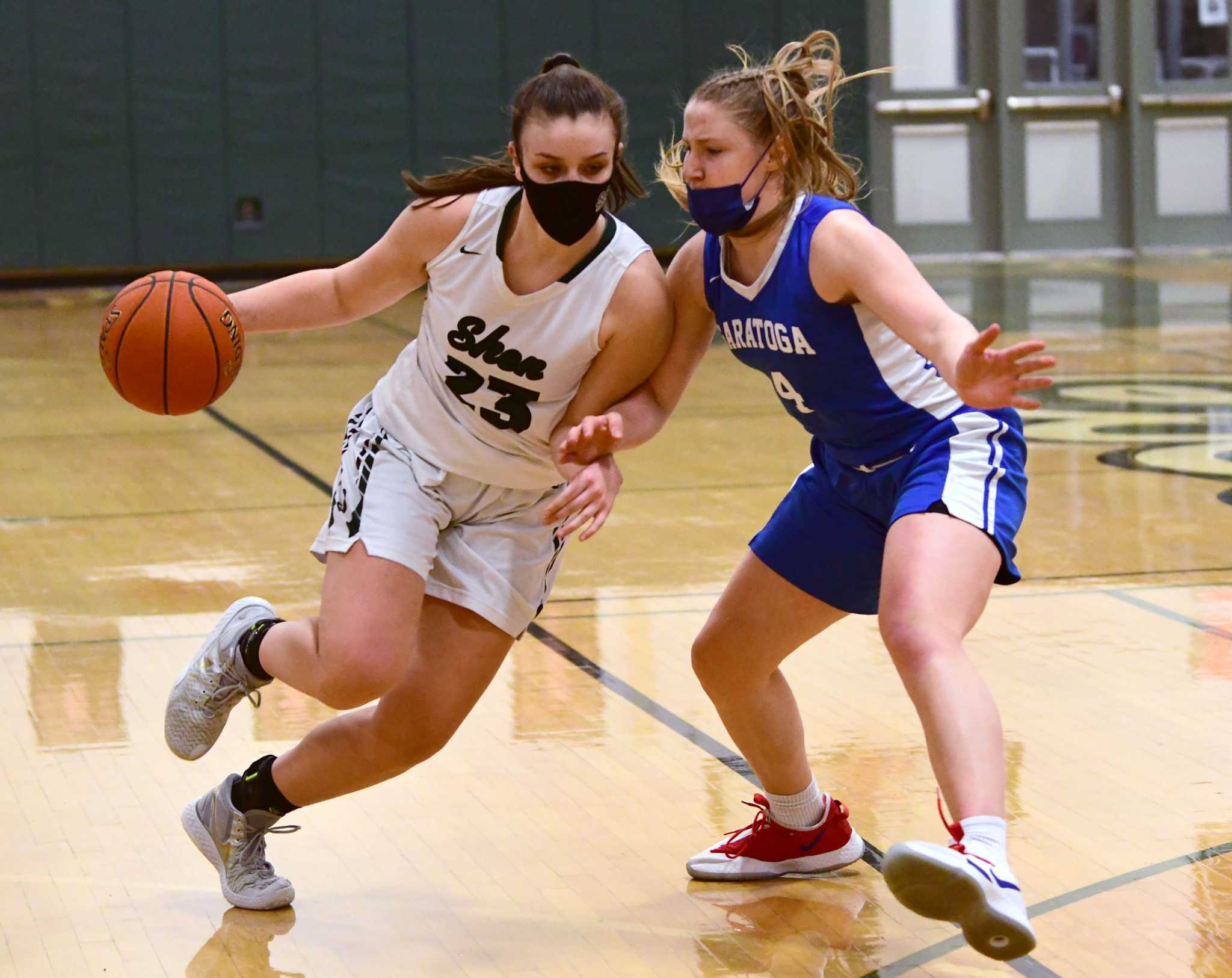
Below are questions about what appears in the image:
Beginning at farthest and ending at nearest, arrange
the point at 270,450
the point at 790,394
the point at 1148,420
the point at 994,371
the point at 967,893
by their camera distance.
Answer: the point at 1148,420
the point at 270,450
the point at 790,394
the point at 994,371
the point at 967,893

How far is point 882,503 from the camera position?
291 cm

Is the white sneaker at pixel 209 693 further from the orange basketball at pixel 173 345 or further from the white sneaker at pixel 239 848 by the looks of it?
the orange basketball at pixel 173 345

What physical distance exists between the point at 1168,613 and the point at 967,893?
8.98ft

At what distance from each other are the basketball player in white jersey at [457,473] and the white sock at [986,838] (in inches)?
32.3

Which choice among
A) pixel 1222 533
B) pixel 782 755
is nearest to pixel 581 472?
pixel 782 755

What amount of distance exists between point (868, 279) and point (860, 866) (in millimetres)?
1099

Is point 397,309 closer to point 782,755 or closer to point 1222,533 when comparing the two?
point 1222,533

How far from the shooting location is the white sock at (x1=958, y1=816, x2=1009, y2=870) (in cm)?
240

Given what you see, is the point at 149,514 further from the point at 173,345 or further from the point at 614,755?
the point at 173,345

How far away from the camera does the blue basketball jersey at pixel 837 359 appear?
2838 millimetres

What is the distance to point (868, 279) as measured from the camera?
271 cm

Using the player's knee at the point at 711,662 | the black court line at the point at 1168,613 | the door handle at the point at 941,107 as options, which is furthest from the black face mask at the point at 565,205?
the door handle at the point at 941,107

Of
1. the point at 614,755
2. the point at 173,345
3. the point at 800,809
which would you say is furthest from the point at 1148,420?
the point at 173,345

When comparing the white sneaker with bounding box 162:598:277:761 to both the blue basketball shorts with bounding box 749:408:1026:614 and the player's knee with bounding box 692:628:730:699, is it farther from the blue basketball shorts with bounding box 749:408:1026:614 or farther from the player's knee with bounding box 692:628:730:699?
the blue basketball shorts with bounding box 749:408:1026:614
